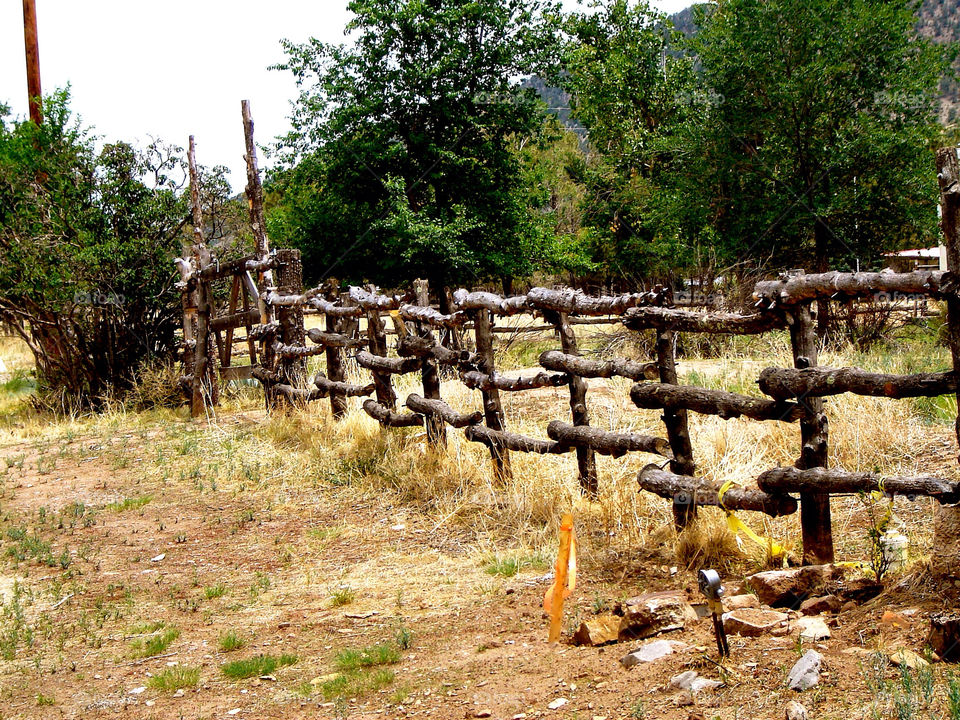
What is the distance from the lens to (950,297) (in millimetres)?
4203

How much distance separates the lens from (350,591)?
576 cm

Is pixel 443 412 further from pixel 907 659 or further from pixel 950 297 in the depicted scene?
pixel 907 659

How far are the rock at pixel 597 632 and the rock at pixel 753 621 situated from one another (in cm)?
54

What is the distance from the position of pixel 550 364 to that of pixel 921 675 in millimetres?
3702

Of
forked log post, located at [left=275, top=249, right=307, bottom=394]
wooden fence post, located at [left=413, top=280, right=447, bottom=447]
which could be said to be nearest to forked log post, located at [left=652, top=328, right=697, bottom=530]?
wooden fence post, located at [left=413, top=280, right=447, bottom=447]

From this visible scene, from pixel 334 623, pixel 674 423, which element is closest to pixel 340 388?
pixel 334 623

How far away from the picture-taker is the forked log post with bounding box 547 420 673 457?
5773mm

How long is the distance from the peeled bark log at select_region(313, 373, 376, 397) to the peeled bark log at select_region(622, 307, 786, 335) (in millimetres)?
4155

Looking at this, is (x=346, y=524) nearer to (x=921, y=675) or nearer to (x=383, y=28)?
(x=921, y=675)

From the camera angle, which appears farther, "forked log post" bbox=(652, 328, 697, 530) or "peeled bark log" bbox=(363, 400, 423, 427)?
"peeled bark log" bbox=(363, 400, 423, 427)

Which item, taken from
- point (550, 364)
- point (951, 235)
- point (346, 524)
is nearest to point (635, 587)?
point (550, 364)

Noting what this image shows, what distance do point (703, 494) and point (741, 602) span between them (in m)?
1.01

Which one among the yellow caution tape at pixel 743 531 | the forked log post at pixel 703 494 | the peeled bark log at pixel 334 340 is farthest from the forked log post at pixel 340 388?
the yellow caution tape at pixel 743 531

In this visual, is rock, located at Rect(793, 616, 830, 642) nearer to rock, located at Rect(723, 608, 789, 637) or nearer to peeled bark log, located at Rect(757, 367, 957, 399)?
rock, located at Rect(723, 608, 789, 637)
